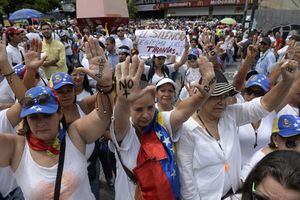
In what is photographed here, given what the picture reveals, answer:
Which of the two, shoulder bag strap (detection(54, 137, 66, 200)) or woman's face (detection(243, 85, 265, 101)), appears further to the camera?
woman's face (detection(243, 85, 265, 101))

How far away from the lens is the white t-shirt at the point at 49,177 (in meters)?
1.96

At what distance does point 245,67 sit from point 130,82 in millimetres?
1951

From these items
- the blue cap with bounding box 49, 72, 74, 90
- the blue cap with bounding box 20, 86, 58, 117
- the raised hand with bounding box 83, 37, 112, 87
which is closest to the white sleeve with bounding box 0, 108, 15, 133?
the blue cap with bounding box 20, 86, 58, 117

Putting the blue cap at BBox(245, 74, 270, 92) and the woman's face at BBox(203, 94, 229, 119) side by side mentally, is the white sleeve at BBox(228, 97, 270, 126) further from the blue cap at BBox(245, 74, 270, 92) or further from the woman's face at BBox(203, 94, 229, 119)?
the blue cap at BBox(245, 74, 270, 92)

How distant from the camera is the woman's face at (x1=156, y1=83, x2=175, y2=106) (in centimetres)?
342

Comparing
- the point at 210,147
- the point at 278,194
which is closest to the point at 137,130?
the point at 210,147

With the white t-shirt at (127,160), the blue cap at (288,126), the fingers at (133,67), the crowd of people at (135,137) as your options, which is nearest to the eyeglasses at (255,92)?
the crowd of people at (135,137)

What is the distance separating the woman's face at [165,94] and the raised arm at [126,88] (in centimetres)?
141

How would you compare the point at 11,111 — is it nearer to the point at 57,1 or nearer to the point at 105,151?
the point at 105,151

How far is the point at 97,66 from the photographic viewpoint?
6.82 ft

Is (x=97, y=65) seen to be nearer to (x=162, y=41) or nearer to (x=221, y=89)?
(x=221, y=89)

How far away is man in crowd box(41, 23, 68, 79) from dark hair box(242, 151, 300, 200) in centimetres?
489

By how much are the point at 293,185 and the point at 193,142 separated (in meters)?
1.21

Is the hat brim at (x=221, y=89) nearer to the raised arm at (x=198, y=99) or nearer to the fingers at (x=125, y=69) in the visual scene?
the raised arm at (x=198, y=99)
